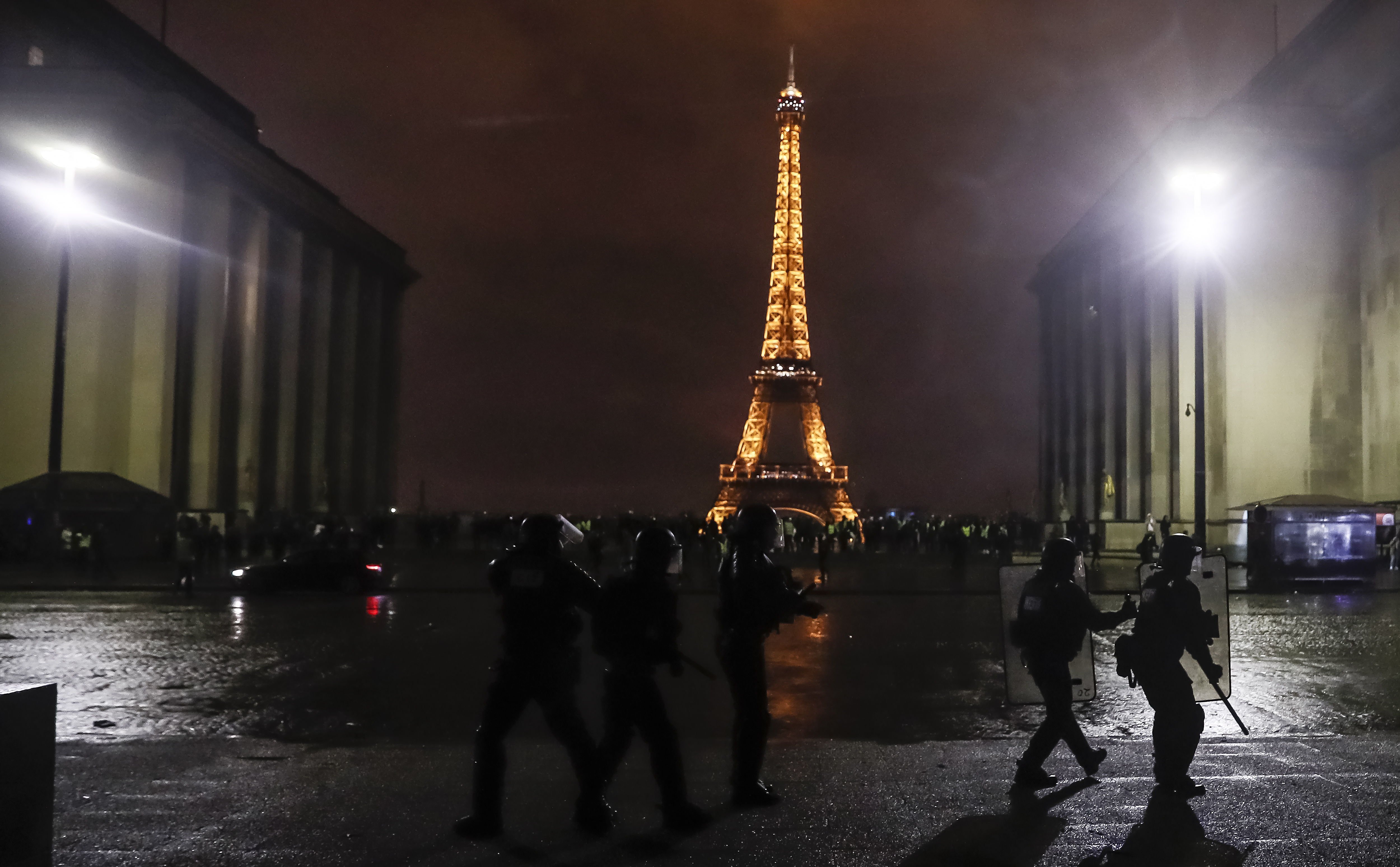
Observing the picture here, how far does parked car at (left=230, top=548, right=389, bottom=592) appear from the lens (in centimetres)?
2350

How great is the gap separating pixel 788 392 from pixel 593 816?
7173cm

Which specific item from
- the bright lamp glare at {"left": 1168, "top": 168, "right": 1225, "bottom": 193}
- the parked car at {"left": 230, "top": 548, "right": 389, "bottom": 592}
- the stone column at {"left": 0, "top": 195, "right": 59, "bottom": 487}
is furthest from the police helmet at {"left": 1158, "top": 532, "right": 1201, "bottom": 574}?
the stone column at {"left": 0, "top": 195, "right": 59, "bottom": 487}

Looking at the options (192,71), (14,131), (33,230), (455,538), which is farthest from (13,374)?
(192,71)

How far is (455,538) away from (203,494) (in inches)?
372

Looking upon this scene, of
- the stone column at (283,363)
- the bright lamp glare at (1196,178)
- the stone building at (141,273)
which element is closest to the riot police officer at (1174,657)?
the bright lamp glare at (1196,178)

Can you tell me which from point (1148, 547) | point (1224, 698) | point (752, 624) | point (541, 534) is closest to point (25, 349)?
point (1148, 547)

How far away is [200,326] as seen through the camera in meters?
44.2

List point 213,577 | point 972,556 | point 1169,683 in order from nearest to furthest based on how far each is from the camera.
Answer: point 1169,683, point 213,577, point 972,556

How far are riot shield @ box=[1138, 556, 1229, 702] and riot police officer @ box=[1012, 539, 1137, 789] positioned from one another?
0.54 m

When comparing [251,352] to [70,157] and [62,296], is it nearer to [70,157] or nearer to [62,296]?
[62,296]

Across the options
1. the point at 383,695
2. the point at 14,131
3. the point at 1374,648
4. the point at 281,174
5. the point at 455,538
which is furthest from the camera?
the point at 281,174

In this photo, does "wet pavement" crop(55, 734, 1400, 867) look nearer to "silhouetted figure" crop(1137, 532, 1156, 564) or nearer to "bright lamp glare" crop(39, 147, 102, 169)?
"bright lamp glare" crop(39, 147, 102, 169)

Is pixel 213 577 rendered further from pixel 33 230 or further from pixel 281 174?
pixel 281 174

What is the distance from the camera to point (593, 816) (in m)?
5.52
